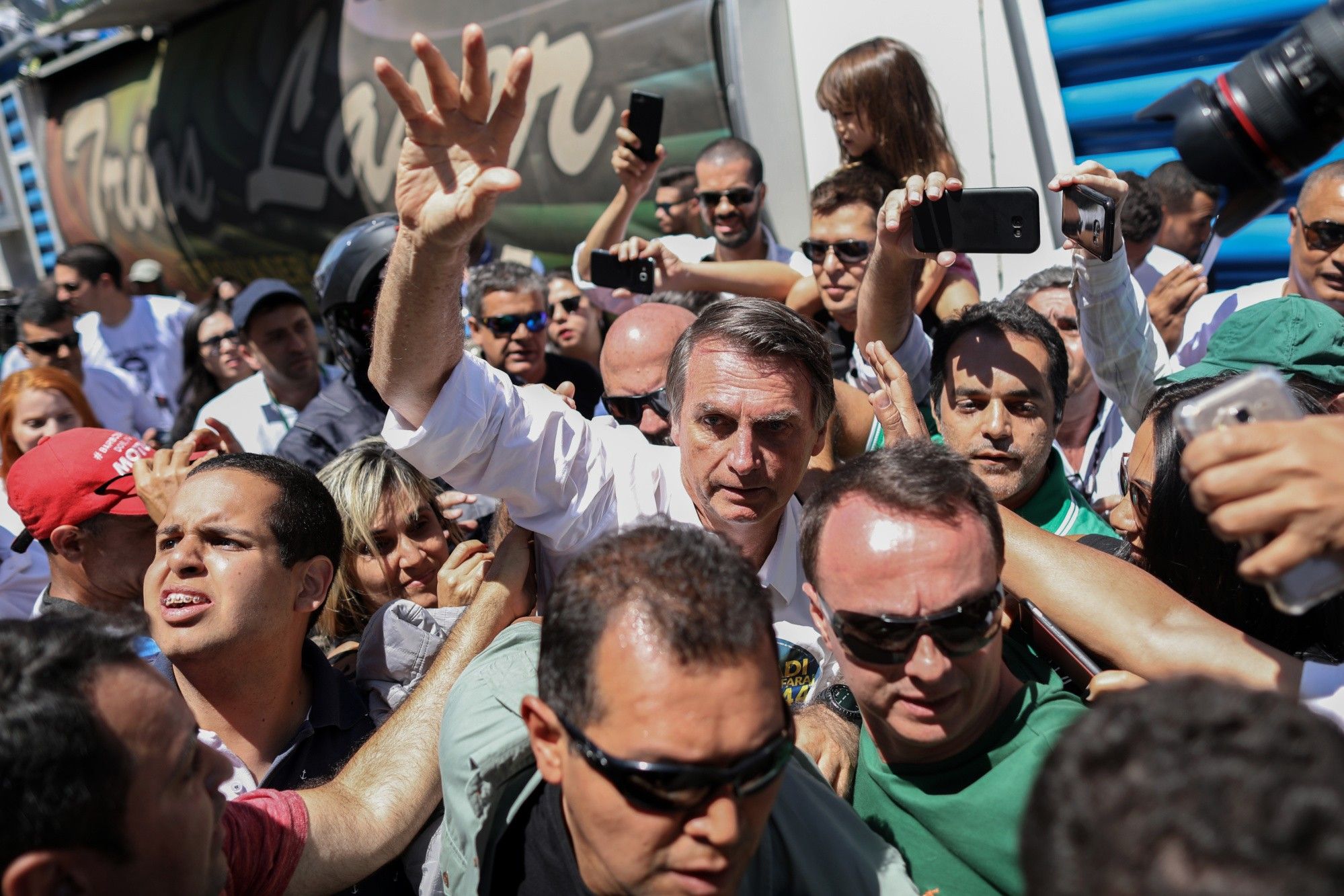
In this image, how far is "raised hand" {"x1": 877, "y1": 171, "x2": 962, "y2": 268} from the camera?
8.15 feet

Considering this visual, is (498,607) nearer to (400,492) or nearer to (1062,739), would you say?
(400,492)

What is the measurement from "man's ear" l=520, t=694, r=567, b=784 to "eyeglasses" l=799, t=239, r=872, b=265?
2.30m

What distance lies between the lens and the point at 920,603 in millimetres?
1609

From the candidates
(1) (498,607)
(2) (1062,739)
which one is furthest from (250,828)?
A: (2) (1062,739)

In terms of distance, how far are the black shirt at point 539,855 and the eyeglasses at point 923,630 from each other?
0.49 metres

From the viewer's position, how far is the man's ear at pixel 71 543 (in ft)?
8.87

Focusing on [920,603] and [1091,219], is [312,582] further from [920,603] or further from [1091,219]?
[1091,219]

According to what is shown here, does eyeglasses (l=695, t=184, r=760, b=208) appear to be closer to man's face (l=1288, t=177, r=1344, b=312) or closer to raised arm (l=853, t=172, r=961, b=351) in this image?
raised arm (l=853, t=172, r=961, b=351)

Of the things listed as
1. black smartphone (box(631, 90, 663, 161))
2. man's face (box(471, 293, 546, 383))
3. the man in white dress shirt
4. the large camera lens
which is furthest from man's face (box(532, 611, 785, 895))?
man's face (box(471, 293, 546, 383))

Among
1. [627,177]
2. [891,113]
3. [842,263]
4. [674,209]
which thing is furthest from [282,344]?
[891,113]

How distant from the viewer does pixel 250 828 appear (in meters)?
1.66

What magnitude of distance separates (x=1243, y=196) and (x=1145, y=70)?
281cm

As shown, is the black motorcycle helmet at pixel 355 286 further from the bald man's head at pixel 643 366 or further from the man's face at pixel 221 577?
the man's face at pixel 221 577

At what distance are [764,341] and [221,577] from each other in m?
1.18
